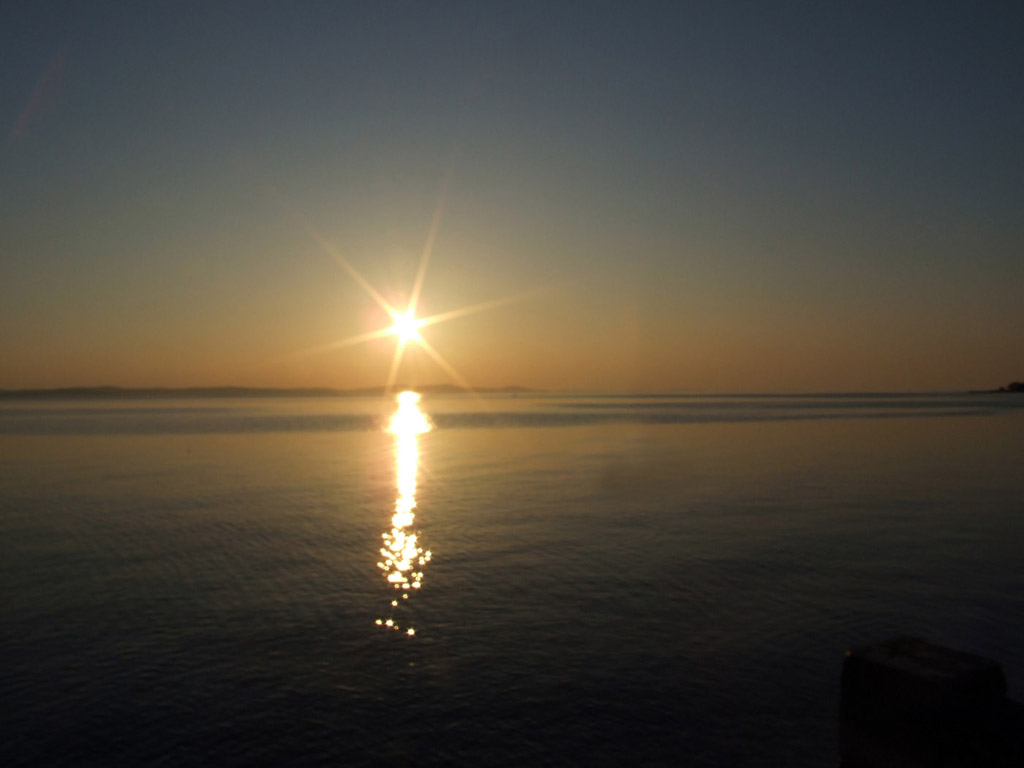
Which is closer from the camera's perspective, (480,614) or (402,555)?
(480,614)

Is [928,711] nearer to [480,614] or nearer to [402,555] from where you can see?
[480,614]

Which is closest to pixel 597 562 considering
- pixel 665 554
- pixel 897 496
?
pixel 665 554

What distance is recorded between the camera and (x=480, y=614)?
45.5ft

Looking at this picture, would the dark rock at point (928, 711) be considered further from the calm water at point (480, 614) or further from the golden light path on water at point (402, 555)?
the golden light path on water at point (402, 555)

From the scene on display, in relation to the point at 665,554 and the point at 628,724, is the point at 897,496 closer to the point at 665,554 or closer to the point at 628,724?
the point at 665,554

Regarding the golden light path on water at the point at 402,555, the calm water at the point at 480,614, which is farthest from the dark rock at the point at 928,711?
the golden light path on water at the point at 402,555

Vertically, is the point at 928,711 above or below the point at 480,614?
below

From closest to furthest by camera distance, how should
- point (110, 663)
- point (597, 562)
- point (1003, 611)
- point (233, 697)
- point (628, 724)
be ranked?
point (628, 724), point (233, 697), point (110, 663), point (1003, 611), point (597, 562)

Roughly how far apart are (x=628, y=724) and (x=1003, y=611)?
29.7ft

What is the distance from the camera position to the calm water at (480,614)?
362 inches

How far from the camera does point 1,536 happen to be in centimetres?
2133

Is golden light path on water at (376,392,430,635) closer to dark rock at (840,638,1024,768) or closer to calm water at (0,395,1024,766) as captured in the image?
calm water at (0,395,1024,766)

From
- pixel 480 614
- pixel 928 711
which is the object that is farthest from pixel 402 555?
pixel 928 711

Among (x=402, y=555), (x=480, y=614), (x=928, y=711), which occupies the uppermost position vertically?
(x=402, y=555)
